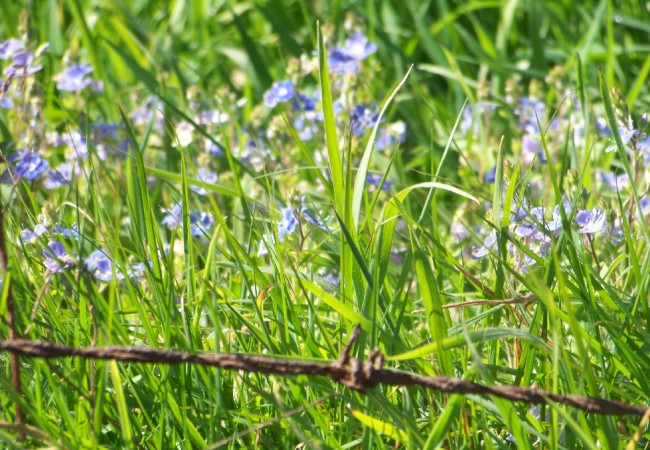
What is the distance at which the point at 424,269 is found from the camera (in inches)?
64.9

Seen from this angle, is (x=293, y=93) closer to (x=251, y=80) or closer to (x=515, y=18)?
(x=251, y=80)

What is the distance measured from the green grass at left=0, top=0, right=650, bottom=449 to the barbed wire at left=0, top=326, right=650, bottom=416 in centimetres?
4

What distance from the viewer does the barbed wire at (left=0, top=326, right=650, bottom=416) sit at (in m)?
1.38

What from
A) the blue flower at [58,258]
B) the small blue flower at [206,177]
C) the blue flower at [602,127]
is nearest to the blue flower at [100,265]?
the blue flower at [58,258]

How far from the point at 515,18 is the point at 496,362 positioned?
121 inches

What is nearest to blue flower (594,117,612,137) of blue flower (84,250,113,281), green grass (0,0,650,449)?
green grass (0,0,650,449)

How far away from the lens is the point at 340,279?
1891 millimetres

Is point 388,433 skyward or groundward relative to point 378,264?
groundward

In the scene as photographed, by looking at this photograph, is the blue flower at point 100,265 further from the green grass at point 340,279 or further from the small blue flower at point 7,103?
the small blue flower at point 7,103

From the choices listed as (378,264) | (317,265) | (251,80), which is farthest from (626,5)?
(378,264)

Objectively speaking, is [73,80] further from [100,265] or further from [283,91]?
[100,265]

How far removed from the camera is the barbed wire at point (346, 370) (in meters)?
1.38

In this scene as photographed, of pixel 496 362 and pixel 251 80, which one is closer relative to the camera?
pixel 496 362

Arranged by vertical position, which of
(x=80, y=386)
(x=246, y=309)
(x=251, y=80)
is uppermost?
(x=251, y=80)
